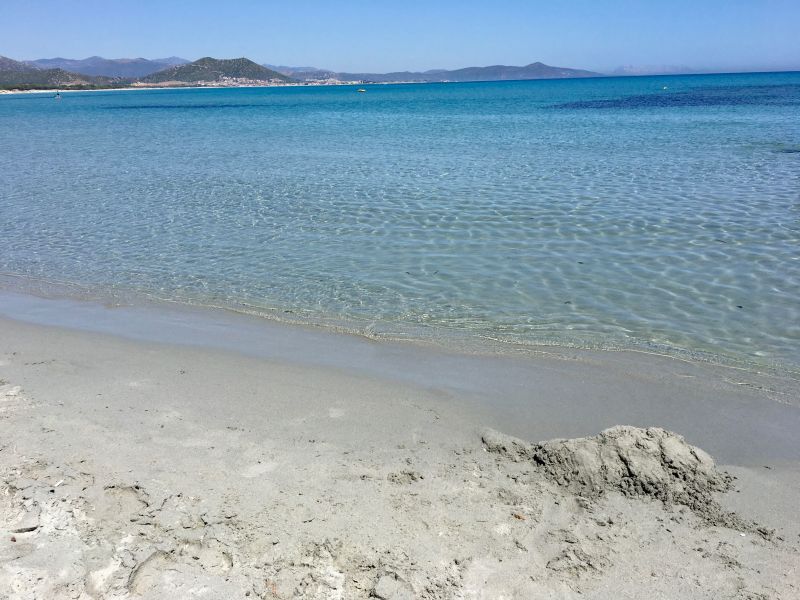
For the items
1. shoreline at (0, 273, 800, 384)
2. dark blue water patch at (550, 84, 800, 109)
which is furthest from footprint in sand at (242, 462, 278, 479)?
dark blue water patch at (550, 84, 800, 109)

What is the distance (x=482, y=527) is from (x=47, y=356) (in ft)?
16.2

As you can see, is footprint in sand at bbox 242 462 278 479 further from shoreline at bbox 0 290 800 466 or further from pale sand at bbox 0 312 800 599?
shoreline at bbox 0 290 800 466

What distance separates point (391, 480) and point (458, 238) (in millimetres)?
6750

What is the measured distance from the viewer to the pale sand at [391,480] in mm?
3340

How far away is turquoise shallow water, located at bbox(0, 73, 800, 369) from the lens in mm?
7289

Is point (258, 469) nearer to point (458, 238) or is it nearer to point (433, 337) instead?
point (433, 337)

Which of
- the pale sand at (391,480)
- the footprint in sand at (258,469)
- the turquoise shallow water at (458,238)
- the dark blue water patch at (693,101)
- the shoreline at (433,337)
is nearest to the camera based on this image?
the pale sand at (391,480)

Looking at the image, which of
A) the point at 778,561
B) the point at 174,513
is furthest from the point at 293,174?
the point at 778,561

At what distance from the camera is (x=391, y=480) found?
422cm

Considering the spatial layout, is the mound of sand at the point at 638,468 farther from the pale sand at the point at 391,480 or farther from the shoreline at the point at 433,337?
the shoreline at the point at 433,337

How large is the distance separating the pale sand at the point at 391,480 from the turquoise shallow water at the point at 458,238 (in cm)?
116

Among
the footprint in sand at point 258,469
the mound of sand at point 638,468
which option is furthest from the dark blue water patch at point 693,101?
the footprint in sand at point 258,469

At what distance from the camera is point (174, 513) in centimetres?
380

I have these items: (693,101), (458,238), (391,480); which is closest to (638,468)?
(391,480)
